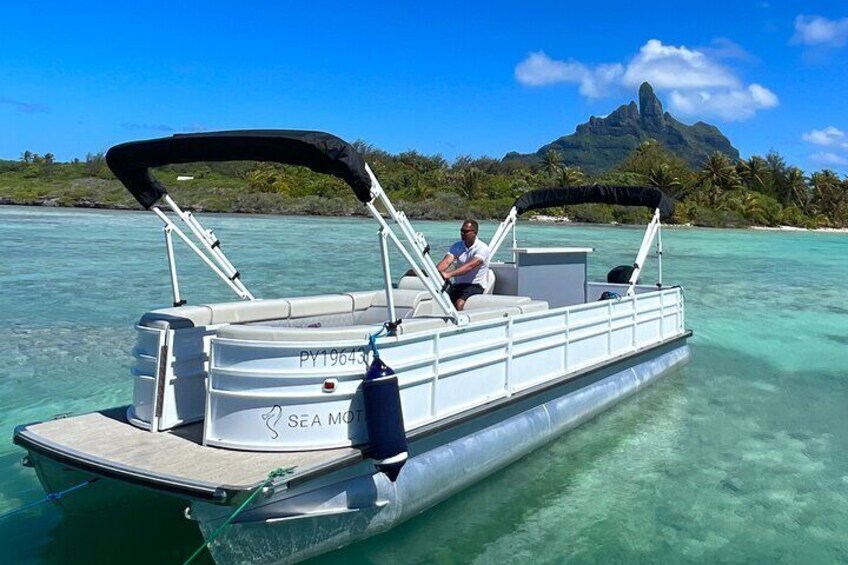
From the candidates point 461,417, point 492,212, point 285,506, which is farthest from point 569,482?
point 492,212

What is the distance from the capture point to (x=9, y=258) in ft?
80.6

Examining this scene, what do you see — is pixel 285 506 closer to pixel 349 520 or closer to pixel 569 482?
pixel 349 520

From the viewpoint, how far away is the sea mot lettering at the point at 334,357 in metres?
5.01

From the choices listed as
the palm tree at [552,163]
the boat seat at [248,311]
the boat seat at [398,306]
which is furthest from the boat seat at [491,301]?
the palm tree at [552,163]

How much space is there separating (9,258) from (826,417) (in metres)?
24.5

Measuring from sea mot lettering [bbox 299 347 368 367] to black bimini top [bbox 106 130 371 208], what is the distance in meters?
1.06

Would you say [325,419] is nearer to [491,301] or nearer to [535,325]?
[535,325]

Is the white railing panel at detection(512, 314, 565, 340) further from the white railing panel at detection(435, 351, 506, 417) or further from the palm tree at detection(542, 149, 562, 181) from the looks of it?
the palm tree at detection(542, 149, 562, 181)

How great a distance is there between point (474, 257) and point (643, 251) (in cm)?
284

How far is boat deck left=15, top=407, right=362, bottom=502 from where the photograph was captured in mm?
4414

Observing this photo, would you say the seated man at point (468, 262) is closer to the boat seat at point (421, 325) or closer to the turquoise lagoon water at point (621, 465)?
the turquoise lagoon water at point (621, 465)

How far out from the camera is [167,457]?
4859 millimetres

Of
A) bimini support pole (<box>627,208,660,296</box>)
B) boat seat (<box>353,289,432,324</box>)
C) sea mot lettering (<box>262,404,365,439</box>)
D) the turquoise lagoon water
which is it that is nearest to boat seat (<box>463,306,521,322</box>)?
boat seat (<box>353,289,432,324</box>)

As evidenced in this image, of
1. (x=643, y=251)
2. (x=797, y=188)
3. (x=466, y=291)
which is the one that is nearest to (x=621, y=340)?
(x=643, y=251)
